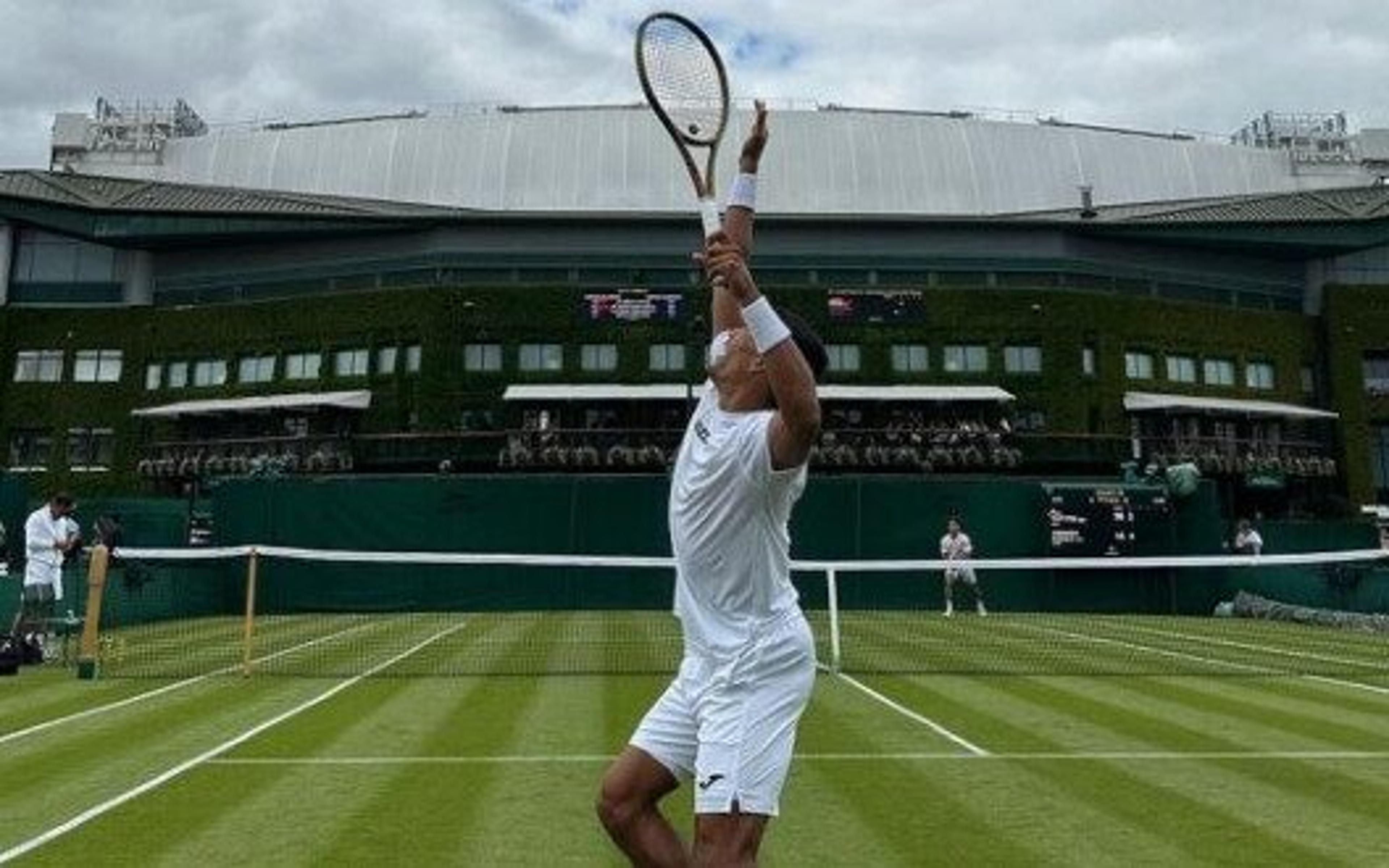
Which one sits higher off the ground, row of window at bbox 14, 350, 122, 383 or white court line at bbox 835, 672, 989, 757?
row of window at bbox 14, 350, 122, 383

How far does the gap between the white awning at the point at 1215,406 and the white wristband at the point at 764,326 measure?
5468 centimetres

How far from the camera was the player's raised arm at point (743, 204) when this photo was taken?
3.92 metres

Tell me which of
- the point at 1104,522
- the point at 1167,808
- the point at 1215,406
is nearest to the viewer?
the point at 1167,808

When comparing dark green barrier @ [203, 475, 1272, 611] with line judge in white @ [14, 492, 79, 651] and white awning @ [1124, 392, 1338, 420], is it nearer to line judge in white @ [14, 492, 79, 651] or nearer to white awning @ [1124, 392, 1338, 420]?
line judge in white @ [14, 492, 79, 651]

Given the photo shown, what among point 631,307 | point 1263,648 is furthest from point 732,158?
point 1263,648

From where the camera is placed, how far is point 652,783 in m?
3.86

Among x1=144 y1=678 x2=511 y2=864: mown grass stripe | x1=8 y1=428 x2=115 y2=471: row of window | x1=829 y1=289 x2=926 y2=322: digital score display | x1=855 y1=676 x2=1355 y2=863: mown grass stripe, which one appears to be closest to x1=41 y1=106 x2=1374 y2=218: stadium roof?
x1=829 y1=289 x2=926 y2=322: digital score display

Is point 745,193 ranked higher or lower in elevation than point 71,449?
lower

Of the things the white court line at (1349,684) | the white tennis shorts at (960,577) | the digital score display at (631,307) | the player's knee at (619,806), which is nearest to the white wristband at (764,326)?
the player's knee at (619,806)

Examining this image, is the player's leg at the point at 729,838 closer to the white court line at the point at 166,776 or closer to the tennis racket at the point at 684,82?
the tennis racket at the point at 684,82

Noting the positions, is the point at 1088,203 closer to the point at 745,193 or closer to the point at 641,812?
the point at 745,193

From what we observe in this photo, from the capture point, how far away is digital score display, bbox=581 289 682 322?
54.8m

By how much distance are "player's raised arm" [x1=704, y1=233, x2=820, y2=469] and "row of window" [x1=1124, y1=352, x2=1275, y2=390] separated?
186 ft

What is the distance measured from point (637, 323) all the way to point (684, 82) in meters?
49.7
